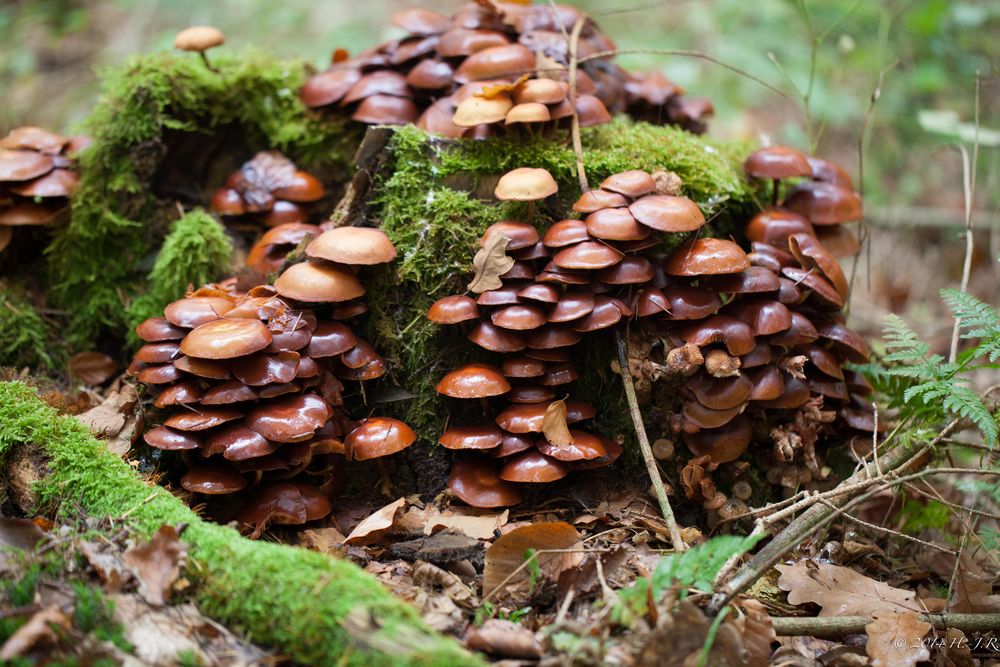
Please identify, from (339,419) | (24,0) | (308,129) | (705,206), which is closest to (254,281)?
(339,419)

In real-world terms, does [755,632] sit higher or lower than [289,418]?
lower

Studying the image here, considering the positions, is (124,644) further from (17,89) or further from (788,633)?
(17,89)

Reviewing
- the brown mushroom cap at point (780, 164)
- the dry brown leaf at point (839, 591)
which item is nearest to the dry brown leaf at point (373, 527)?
the dry brown leaf at point (839, 591)

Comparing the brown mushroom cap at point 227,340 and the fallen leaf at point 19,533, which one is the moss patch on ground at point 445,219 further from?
the fallen leaf at point 19,533

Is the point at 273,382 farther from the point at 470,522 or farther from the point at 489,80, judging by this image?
the point at 489,80

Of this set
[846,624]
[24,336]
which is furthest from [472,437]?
[24,336]

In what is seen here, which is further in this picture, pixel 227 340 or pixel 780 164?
pixel 780 164

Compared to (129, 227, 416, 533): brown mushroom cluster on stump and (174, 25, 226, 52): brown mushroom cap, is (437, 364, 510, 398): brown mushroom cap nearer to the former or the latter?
(129, 227, 416, 533): brown mushroom cluster on stump
